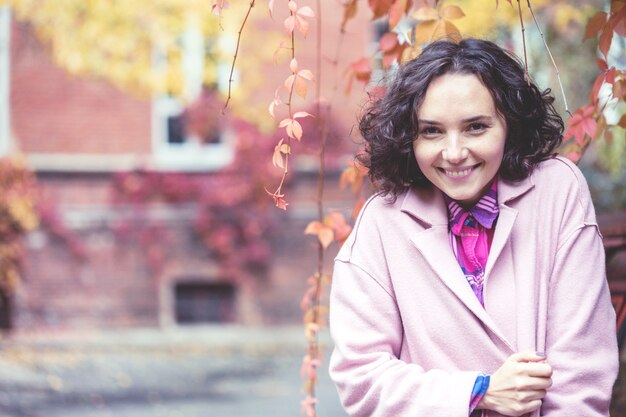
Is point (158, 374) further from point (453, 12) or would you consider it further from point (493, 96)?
point (493, 96)

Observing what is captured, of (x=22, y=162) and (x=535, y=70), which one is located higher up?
(x=535, y=70)

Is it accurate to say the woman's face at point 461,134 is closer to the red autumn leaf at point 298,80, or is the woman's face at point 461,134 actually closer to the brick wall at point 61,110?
the red autumn leaf at point 298,80

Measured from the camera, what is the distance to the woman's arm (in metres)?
2.02

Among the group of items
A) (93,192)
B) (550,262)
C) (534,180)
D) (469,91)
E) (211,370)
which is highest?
(469,91)

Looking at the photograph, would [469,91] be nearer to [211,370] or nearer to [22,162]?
[211,370]

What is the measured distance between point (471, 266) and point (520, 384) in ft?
1.15

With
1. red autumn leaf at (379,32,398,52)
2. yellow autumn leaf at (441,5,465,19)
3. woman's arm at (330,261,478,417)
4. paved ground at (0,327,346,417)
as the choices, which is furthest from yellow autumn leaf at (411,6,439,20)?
→ paved ground at (0,327,346,417)

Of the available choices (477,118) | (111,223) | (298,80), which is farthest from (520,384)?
(111,223)

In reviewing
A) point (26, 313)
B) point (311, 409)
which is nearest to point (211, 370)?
point (26, 313)

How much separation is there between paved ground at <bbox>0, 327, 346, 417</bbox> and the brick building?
356 millimetres

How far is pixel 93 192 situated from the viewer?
12.3m

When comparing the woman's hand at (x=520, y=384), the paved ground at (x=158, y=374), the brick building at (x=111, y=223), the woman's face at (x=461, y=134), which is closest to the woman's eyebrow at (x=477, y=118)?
the woman's face at (x=461, y=134)

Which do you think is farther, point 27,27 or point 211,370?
point 27,27

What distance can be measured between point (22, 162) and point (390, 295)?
1072 centimetres
